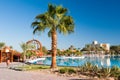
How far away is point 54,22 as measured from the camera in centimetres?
2442

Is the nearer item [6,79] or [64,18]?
[6,79]

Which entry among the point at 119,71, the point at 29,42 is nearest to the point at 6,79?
the point at 119,71

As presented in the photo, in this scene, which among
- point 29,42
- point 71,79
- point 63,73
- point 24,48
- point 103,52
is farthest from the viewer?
point 103,52

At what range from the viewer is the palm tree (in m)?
24.2

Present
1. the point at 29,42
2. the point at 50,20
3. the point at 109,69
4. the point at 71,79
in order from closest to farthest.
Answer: the point at 71,79
the point at 109,69
the point at 50,20
the point at 29,42

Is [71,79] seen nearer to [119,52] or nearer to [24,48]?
[24,48]

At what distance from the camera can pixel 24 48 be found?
5034 cm

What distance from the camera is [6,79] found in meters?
15.7

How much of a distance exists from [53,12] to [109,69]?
1020 centimetres

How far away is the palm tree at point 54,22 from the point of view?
24250mm

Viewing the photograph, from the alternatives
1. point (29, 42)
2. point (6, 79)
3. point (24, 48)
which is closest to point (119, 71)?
point (6, 79)

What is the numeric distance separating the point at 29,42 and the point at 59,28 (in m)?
32.7

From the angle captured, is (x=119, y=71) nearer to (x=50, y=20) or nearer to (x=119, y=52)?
(x=50, y=20)

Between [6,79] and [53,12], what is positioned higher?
[53,12]
